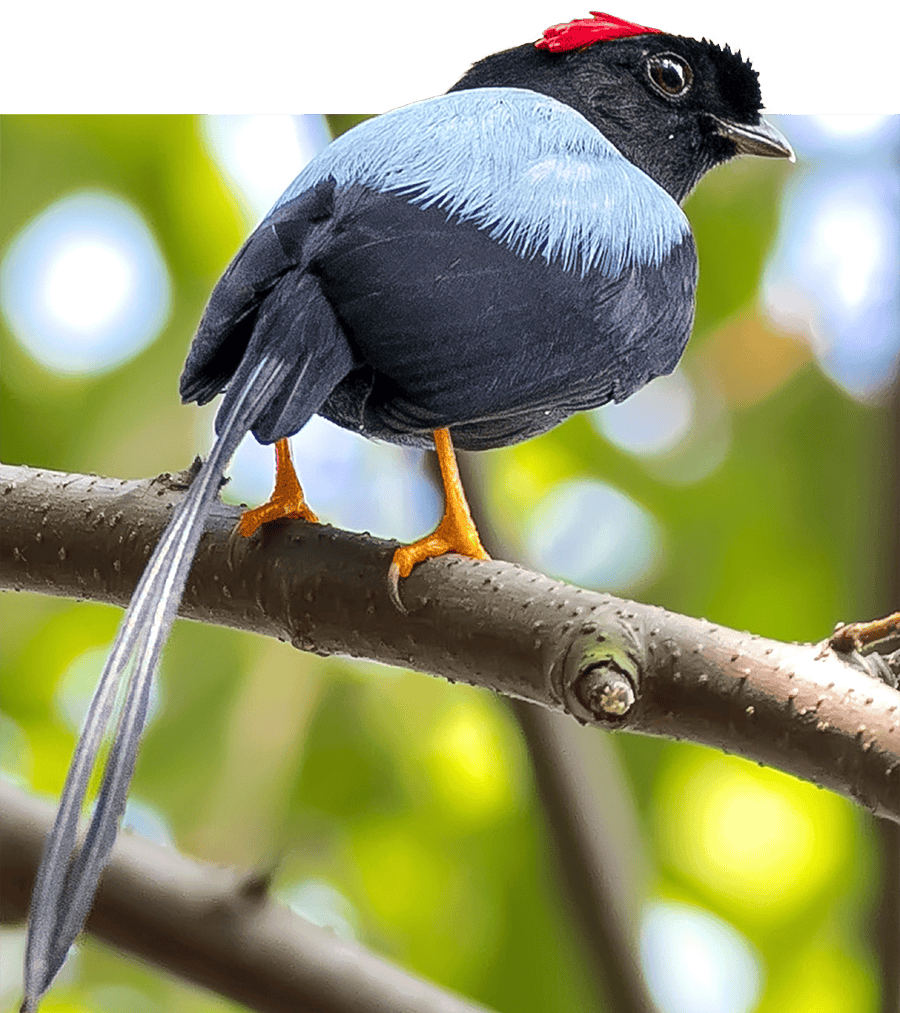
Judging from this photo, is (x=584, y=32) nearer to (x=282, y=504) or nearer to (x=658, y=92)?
(x=658, y=92)

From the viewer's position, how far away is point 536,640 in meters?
0.70

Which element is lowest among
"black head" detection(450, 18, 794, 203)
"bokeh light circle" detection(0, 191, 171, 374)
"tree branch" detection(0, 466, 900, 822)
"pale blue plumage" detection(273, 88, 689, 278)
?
"tree branch" detection(0, 466, 900, 822)

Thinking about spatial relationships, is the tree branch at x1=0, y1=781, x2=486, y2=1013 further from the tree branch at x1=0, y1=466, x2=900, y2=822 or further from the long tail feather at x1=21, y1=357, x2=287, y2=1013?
the long tail feather at x1=21, y1=357, x2=287, y2=1013

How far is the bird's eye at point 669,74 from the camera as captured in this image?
3.05 ft

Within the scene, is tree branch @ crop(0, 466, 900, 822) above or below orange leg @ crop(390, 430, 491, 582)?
below

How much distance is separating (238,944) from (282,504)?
0.99 feet

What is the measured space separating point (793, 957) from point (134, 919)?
83 centimetres

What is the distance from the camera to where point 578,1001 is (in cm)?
144

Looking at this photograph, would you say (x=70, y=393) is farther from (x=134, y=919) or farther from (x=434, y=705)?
(x=134, y=919)

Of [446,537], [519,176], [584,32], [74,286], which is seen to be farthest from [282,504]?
[74,286]


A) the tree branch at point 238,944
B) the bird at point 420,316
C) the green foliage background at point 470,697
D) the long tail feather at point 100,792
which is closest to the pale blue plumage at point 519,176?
the bird at point 420,316

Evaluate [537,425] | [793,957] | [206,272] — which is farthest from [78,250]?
[793,957]

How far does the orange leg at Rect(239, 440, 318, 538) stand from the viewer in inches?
32.2

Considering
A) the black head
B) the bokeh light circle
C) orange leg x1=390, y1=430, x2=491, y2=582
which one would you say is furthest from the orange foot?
the bokeh light circle
